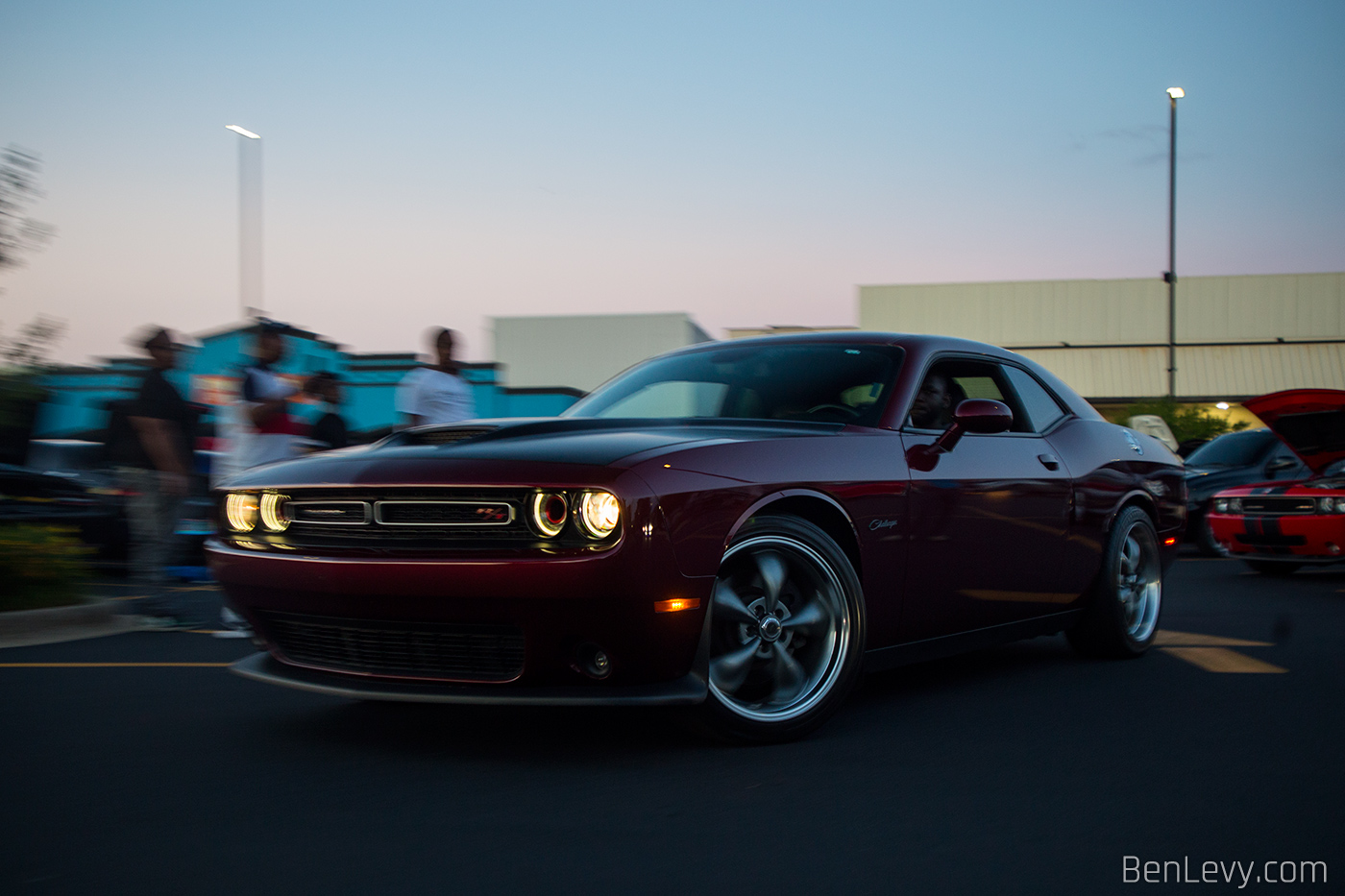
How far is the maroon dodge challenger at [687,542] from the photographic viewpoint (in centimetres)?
334

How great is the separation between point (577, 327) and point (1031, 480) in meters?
28.2

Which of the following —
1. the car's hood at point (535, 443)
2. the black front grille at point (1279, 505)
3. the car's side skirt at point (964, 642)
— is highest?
the car's hood at point (535, 443)

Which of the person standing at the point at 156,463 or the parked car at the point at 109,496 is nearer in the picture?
the person standing at the point at 156,463

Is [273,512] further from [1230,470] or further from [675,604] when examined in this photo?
[1230,470]

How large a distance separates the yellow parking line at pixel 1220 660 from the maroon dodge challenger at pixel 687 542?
0.92 meters

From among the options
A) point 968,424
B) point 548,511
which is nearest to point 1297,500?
point 968,424

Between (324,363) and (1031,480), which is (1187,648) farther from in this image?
→ (324,363)

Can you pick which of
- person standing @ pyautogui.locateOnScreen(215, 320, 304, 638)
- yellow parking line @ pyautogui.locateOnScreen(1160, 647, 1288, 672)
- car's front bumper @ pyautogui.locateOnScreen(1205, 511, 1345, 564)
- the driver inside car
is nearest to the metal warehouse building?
car's front bumper @ pyautogui.locateOnScreen(1205, 511, 1345, 564)

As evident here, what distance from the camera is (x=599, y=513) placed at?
333 centimetres

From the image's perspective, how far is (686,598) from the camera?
3.42 meters

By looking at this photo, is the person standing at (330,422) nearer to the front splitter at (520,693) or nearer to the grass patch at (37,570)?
the grass patch at (37,570)

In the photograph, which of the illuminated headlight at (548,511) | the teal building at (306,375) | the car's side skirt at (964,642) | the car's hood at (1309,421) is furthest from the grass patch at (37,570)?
the teal building at (306,375)

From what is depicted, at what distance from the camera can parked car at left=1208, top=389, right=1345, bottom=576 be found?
31.2ft

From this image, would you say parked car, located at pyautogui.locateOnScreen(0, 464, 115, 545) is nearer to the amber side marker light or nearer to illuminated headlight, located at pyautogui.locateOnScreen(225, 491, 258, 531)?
illuminated headlight, located at pyautogui.locateOnScreen(225, 491, 258, 531)
